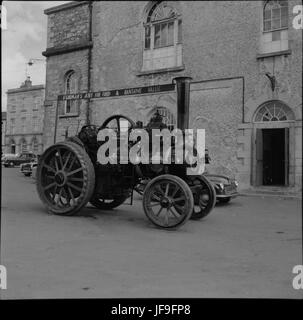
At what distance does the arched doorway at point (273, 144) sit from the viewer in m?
1.56

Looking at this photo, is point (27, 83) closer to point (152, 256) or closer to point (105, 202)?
point (152, 256)

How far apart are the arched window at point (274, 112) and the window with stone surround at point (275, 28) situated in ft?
0.74

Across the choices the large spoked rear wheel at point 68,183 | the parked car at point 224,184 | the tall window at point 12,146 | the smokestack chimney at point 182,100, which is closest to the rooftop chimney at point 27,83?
the tall window at point 12,146

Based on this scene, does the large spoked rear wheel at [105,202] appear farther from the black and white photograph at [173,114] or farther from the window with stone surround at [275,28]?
the window with stone surround at [275,28]

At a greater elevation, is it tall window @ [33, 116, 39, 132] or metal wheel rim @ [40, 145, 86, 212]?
tall window @ [33, 116, 39, 132]

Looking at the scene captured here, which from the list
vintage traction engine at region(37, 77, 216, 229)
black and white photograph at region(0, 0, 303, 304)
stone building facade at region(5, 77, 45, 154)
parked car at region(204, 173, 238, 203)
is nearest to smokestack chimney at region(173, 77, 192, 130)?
black and white photograph at region(0, 0, 303, 304)

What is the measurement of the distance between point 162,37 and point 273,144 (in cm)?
72

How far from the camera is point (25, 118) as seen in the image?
5.63 feet

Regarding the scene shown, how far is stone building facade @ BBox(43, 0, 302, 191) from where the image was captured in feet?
5.25

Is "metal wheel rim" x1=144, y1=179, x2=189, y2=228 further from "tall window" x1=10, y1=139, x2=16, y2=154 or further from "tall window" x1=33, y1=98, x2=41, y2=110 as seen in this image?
"tall window" x1=10, y1=139, x2=16, y2=154

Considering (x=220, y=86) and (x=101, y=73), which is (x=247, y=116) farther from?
(x=101, y=73)

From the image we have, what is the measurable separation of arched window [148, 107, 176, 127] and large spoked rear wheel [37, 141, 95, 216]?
2153 millimetres

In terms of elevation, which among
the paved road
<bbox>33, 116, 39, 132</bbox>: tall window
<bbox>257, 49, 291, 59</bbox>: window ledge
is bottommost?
the paved road
